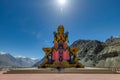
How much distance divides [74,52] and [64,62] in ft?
15.8

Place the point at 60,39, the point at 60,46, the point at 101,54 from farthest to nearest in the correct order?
the point at 101,54 < the point at 60,39 < the point at 60,46

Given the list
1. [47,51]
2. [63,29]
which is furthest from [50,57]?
[63,29]

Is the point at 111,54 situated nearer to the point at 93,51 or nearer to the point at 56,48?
the point at 93,51

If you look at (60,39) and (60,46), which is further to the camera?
(60,39)

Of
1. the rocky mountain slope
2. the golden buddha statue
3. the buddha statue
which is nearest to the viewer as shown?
the buddha statue

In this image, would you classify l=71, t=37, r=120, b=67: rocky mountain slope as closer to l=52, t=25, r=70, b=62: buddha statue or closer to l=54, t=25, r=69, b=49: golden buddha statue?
l=52, t=25, r=70, b=62: buddha statue

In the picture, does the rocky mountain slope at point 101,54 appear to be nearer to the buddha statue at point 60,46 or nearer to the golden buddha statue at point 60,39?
the buddha statue at point 60,46

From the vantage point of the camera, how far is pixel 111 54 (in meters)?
108

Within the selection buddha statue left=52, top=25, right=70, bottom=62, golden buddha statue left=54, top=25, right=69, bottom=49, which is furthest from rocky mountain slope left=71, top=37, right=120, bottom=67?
golden buddha statue left=54, top=25, right=69, bottom=49

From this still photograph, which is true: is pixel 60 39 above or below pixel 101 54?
above

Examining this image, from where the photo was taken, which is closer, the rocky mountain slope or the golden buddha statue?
the golden buddha statue

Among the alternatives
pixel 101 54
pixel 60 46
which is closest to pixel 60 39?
pixel 60 46

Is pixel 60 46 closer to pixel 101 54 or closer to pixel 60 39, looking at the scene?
pixel 60 39

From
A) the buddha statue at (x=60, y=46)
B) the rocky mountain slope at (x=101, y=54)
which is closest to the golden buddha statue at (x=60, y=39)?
the buddha statue at (x=60, y=46)
